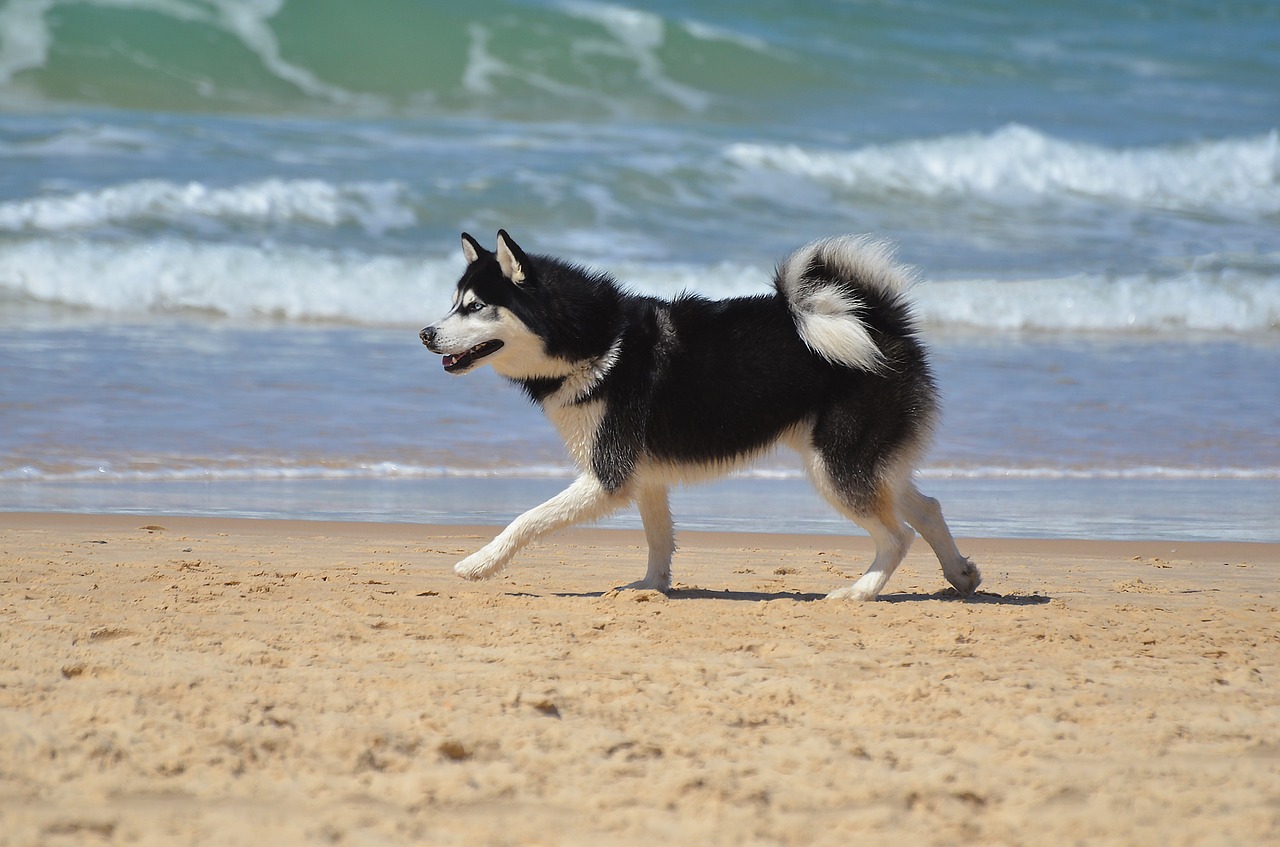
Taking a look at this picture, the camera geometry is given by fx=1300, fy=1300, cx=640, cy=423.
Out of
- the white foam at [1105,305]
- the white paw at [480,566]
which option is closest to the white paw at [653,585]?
the white paw at [480,566]

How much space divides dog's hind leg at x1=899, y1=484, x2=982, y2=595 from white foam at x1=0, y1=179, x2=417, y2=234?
1121cm

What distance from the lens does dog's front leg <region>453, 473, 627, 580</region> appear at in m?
4.29

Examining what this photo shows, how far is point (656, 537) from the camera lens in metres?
4.63

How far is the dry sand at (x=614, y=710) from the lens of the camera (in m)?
2.25

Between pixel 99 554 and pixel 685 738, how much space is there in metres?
2.94

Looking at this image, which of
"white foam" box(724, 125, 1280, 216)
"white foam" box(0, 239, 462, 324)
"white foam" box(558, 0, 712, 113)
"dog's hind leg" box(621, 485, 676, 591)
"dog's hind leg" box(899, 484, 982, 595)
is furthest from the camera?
"white foam" box(558, 0, 712, 113)

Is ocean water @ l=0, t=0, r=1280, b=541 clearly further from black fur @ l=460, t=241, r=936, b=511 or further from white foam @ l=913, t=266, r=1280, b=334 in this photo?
black fur @ l=460, t=241, r=936, b=511

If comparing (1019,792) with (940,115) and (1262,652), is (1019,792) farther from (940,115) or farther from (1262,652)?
(940,115)

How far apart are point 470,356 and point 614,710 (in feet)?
6.33

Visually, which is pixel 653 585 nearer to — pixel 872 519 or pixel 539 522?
pixel 539 522

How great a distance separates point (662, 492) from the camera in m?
4.67

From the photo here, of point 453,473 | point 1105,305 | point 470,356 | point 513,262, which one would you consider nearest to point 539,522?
point 470,356

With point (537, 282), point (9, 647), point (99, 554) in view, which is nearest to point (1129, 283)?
point (537, 282)

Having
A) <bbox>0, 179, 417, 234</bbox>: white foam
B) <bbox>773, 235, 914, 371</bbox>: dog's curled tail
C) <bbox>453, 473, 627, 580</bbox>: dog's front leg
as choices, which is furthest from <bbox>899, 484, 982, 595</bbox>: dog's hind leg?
<bbox>0, 179, 417, 234</bbox>: white foam
